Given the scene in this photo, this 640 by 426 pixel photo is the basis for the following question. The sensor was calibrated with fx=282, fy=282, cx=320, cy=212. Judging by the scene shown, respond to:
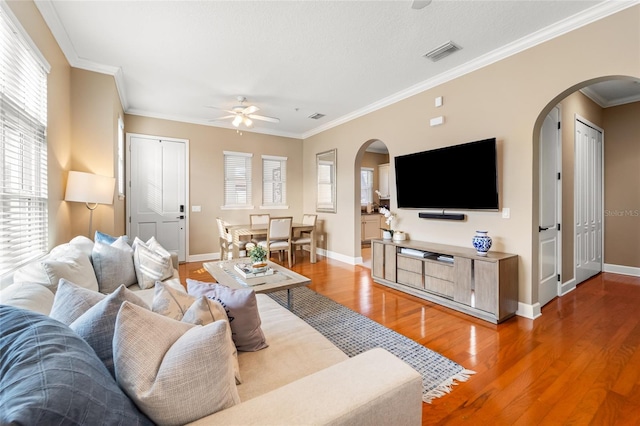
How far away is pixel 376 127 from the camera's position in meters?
4.80

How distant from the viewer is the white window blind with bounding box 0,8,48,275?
1828 millimetres

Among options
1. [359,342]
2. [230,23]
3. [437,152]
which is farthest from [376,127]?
[359,342]

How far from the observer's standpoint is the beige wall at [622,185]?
4.39 meters

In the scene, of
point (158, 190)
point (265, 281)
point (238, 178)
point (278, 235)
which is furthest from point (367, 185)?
point (265, 281)

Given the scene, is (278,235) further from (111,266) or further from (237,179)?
(111,266)

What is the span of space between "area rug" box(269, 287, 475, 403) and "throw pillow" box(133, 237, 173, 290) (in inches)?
54.7

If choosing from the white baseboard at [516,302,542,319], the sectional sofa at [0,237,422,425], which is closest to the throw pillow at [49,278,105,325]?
the sectional sofa at [0,237,422,425]

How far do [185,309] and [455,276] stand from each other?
2.82 meters

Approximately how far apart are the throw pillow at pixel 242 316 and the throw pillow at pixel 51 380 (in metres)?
0.70

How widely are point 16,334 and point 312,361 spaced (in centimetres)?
110

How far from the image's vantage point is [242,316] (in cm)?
144

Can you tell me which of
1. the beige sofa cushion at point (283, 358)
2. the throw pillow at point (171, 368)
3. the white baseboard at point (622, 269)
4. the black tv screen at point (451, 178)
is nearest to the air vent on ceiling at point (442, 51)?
the black tv screen at point (451, 178)

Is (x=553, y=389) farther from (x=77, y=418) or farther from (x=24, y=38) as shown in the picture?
(x=24, y=38)

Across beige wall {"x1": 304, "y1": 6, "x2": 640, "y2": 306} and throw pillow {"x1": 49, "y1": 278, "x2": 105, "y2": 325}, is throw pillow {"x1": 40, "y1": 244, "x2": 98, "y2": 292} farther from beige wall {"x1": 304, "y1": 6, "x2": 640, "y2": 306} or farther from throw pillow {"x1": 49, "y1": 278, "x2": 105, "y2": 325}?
beige wall {"x1": 304, "y1": 6, "x2": 640, "y2": 306}
